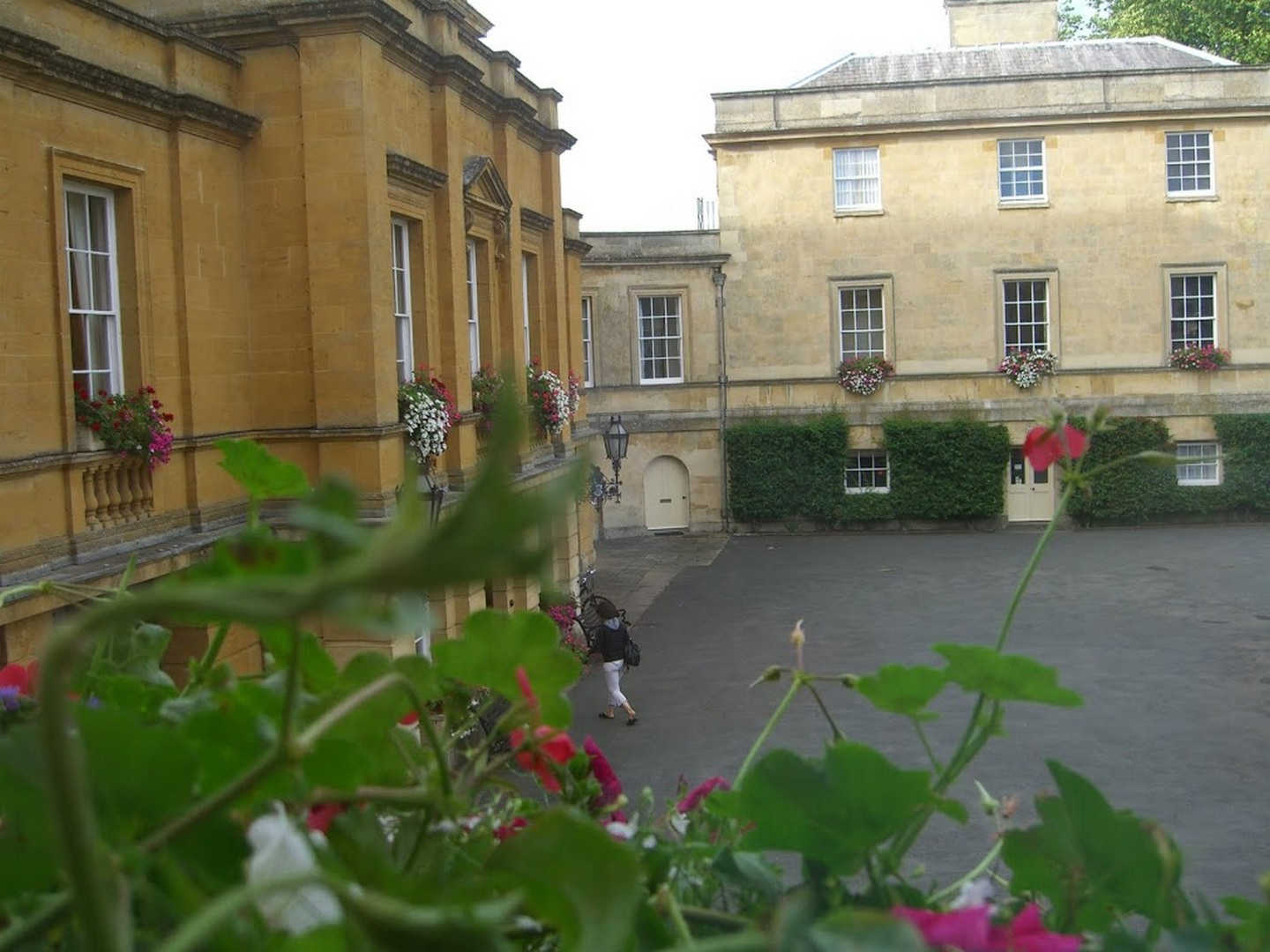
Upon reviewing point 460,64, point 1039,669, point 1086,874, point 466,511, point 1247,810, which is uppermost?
point 460,64

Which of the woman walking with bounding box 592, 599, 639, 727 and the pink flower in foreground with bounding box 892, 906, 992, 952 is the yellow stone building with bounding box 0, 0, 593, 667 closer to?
the woman walking with bounding box 592, 599, 639, 727

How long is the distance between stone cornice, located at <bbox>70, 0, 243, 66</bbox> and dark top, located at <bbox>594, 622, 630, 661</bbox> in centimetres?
666

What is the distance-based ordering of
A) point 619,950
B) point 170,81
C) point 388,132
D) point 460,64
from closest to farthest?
point 619,950
point 170,81
point 388,132
point 460,64

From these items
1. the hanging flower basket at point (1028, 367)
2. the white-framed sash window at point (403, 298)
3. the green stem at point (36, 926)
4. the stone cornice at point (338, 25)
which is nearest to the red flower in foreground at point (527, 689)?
the green stem at point (36, 926)

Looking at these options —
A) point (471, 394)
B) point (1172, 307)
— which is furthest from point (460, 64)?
point (1172, 307)

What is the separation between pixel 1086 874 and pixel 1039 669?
0.64ft

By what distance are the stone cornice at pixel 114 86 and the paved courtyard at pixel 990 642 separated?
6469 millimetres

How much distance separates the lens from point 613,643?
49.8ft

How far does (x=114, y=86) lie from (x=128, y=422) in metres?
2.40

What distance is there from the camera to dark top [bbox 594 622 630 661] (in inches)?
593

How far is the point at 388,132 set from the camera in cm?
1302

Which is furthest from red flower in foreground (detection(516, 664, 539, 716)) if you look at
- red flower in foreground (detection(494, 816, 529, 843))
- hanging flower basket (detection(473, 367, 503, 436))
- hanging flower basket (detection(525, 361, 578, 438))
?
hanging flower basket (detection(525, 361, 578, 438))

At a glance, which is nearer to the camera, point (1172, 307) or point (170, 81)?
point (170, 81)

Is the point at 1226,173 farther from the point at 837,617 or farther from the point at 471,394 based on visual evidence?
the point at 471,394
